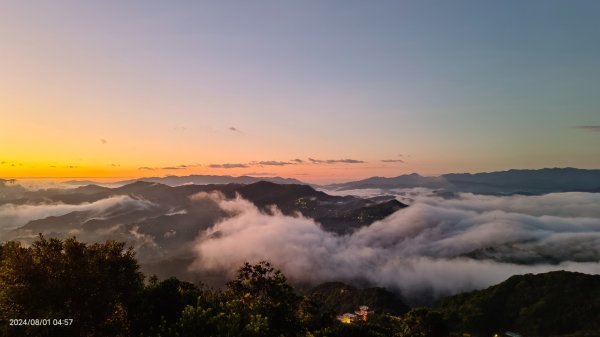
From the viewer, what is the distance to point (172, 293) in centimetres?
4831

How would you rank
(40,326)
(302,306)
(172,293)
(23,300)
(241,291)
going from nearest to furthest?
(40,326)
(23,300)
(172,293)
(241,291)
(302,306)

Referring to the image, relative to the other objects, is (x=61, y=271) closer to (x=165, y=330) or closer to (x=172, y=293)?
(x=165, y=330)

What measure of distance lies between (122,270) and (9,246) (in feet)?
35.1

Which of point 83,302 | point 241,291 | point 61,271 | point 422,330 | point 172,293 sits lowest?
point 422,330

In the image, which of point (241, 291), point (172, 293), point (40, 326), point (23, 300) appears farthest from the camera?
point (241, 291)

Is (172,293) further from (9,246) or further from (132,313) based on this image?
(9,246)

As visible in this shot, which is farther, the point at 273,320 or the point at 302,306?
the point at 302,306

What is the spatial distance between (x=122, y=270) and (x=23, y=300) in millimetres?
9905

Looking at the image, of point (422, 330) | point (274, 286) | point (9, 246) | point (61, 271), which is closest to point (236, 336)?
point (61, 271)

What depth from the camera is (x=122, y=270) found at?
41.4 m

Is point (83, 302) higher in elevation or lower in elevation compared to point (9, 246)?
lower

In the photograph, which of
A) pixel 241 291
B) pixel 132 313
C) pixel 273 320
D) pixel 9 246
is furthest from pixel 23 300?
pixel 241 291

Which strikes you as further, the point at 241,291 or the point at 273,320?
the point at 241,291

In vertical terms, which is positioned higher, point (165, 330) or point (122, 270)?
point (122, 270)
